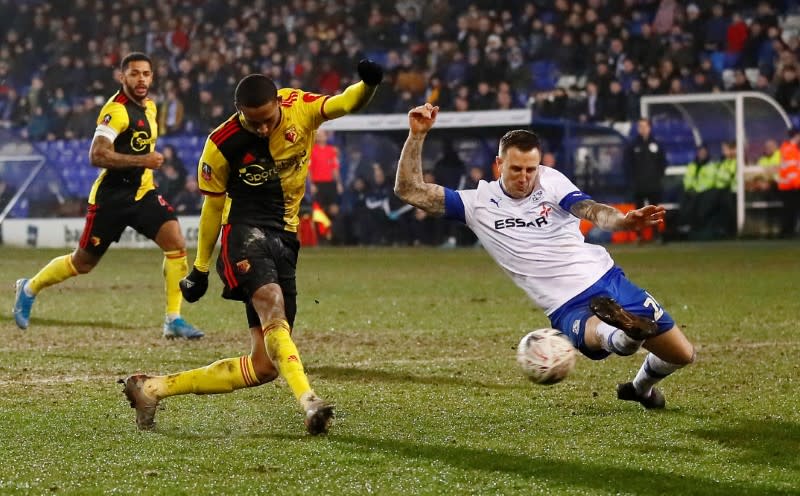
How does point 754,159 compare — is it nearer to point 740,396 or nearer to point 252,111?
point 740,396

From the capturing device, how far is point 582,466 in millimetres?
5500

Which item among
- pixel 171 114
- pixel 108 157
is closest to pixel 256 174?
pixel 108 157

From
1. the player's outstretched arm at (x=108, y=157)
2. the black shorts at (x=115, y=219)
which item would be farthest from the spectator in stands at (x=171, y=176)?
the player's outstretched arm at (x=108, y=157)

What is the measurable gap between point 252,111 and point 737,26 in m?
21.9

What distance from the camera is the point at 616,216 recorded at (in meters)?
6.33

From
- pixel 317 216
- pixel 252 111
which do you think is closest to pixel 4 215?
pixel 317 216

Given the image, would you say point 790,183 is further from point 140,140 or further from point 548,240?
point 548,240

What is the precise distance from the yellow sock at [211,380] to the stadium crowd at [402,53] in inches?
754

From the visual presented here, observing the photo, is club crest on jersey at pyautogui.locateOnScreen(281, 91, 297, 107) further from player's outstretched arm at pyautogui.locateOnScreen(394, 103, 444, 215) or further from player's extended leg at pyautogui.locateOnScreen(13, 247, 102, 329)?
player's extended leg at pyautogui.locateOnScreen(13, 247, 102, 329)

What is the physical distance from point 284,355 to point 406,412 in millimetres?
1061

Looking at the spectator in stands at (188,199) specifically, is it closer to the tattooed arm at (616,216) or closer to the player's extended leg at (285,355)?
the player's extended leg at (285,355)

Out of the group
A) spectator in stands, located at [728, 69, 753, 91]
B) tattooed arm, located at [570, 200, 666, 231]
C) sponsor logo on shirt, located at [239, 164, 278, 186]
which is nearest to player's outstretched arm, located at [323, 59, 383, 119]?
sponsor logo on shirt, located at [239, 164, 278, 186]

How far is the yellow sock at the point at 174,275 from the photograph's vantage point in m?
11.0

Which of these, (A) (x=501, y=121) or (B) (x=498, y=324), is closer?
(B) (x=498, y=324)
